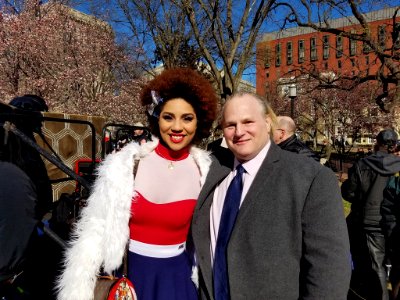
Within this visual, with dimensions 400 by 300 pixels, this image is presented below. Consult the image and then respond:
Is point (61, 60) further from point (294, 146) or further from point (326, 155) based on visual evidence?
point (326, 155)

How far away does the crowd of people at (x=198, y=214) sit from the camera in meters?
1.58

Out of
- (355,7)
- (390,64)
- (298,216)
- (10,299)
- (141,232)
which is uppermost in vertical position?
(355,7)

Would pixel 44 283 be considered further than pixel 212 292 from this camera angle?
Yes

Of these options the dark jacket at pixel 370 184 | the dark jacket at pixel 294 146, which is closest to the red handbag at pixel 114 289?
the dark jacket at pixel 294 146

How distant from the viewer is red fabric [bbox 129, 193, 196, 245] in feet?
6.64

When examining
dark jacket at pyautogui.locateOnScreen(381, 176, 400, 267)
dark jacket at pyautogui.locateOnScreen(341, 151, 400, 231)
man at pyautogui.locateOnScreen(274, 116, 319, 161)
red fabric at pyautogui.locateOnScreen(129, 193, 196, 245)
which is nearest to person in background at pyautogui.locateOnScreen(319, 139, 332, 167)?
dark jacket at pyautogui.locateOnScreen(341, 151, 400, 231)

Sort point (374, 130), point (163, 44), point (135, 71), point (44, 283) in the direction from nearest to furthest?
point (44, 283) → point (163, 44) → point (135, 71) → point (374, 130)

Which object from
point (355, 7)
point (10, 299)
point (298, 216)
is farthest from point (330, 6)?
point (10, 299)

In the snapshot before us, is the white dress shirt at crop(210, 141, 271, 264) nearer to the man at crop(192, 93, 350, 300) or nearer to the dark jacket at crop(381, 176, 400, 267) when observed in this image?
the man at crop(192, 93, 350, 300)

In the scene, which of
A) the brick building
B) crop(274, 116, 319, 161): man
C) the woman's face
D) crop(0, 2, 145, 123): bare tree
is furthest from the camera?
crop(0, 2, 145, 123): bare tree

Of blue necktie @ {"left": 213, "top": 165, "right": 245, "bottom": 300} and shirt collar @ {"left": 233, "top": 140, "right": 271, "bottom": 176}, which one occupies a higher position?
shirt collar @ {"left": 233, "top": 140, "right": 271, "bottom": 176}

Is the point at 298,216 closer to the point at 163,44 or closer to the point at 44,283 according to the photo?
the point at 44,283

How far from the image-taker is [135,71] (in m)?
15.8

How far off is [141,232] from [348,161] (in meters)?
24.5
